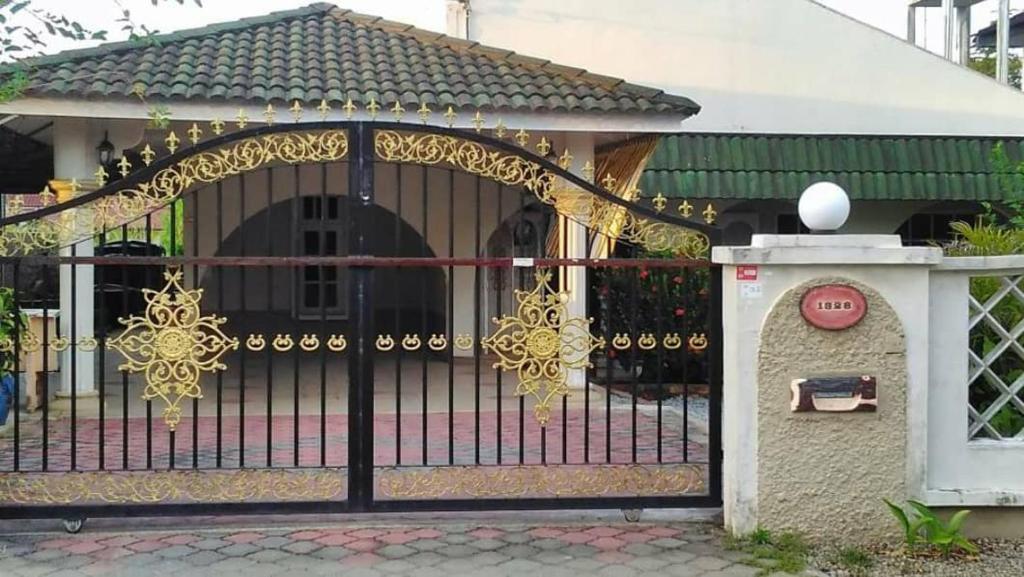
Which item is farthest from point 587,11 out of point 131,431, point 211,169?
point 211,169

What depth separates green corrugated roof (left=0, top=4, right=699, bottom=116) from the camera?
30.6 ft

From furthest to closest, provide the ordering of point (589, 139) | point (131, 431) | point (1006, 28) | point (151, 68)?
point (1006, 28) < point (589, 139) < point (151, 68) < point (131, 431)

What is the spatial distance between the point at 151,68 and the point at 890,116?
1071 centimetres

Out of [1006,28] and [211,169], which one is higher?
[1006,28]

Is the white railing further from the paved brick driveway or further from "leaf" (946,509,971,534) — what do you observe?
the paved brick driveway

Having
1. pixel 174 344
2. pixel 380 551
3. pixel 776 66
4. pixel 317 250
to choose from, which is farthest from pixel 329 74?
pixel 776 66

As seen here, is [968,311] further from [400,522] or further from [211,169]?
[211,169]

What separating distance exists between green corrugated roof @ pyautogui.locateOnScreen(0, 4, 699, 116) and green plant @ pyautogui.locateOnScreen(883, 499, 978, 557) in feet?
17.6

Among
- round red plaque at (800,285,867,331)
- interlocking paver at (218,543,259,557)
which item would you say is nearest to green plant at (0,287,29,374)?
interlocking paver at (218,543,259,557)

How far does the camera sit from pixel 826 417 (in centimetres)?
543

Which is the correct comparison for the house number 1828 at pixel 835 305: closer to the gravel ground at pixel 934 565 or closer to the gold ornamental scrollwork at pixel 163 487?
the gravel ground at pixel 934 565

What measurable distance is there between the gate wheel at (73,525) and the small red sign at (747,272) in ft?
12.6

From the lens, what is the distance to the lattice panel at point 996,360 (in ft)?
18.6

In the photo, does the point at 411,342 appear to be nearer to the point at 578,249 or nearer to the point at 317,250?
the point at 578,249
